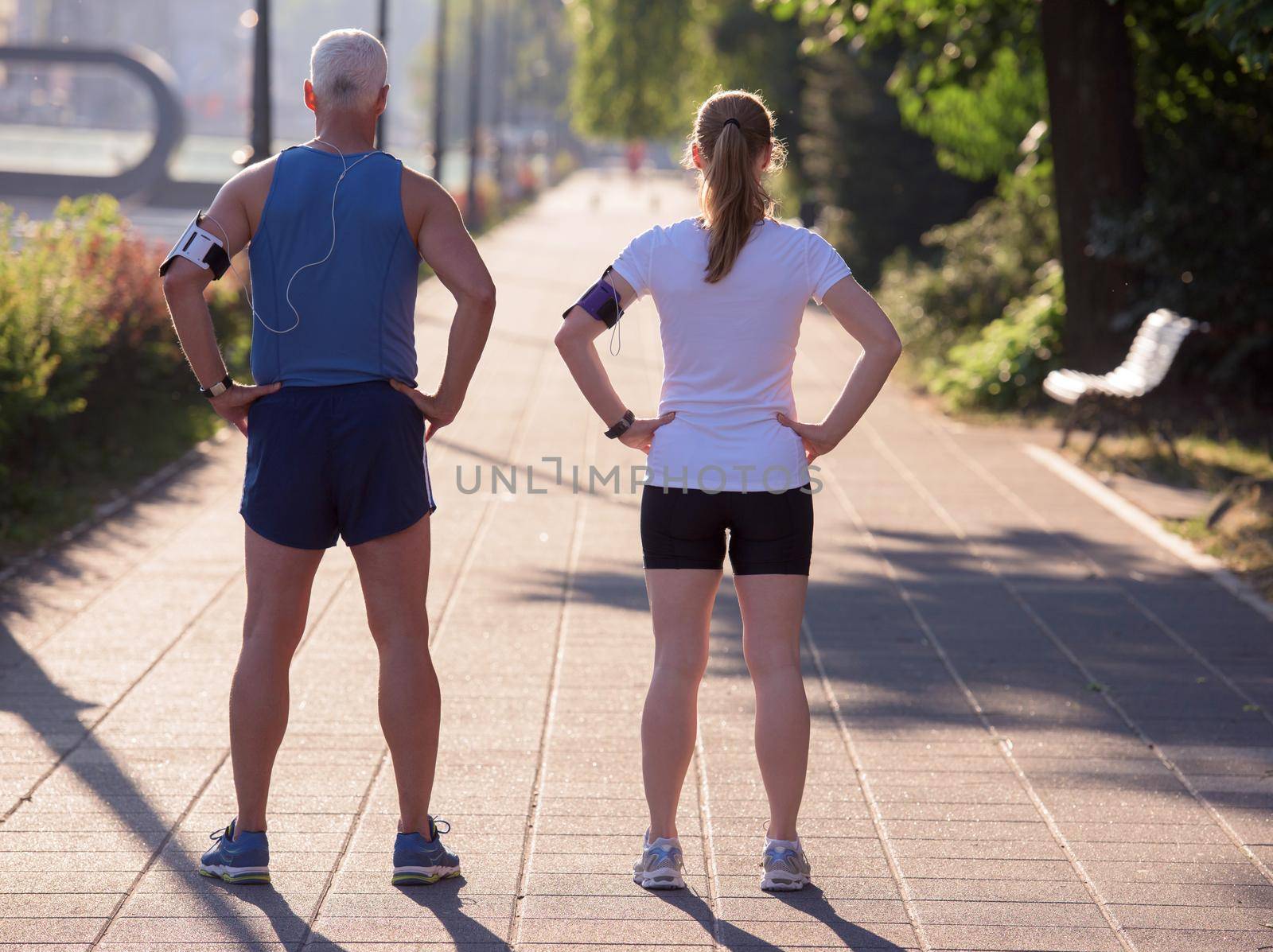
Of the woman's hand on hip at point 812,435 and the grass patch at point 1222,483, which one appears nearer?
the woman's hand on hip at point 812,435

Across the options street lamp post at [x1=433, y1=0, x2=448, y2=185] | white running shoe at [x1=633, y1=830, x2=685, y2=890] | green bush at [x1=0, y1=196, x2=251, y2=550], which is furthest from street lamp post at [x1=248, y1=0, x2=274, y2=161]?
street lamp post at [x1=433, y1=0, x2=448, y2=185]

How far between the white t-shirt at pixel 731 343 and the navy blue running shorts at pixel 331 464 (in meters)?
0.62

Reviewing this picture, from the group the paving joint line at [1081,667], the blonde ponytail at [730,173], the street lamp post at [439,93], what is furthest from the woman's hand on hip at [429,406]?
the street lamp post at [439,93]

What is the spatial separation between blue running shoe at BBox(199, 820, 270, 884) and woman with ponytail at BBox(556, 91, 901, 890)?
0.90m

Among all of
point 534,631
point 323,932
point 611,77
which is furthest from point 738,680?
point 611,77

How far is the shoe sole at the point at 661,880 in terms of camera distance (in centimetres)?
404

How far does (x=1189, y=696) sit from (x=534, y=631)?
2.48 meters

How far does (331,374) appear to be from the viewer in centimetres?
387

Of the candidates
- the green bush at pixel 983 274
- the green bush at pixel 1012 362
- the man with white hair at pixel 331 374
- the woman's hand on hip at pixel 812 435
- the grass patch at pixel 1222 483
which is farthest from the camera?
the green bush at pixel 983 274

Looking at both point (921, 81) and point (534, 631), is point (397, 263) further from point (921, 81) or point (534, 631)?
point (921, 81)

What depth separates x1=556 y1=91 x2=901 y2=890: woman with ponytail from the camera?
151 inches

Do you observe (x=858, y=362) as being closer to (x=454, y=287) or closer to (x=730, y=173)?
(x=730, y=173)

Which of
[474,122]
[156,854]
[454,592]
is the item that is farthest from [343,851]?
[474,122]

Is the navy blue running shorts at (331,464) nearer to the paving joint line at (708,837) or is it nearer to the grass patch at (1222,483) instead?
the paving joint line at (708,837)
